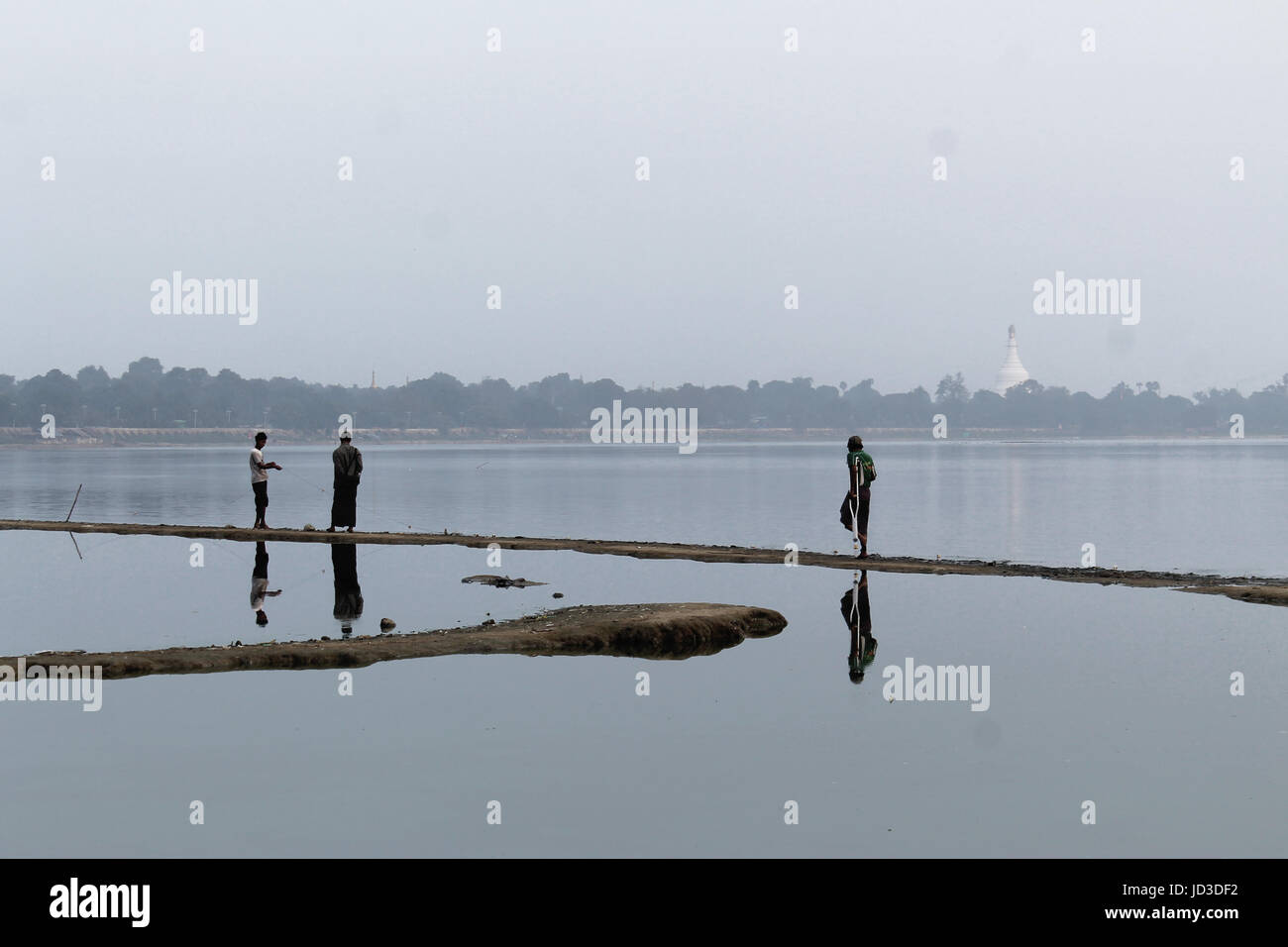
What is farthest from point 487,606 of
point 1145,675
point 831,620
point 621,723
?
point 1145,675

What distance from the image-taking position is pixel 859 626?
20.3 metres

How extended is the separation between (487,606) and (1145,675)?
10738mm

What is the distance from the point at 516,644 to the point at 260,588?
8671 millimetres

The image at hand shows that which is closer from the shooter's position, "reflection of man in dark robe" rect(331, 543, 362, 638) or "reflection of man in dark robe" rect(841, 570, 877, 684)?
"reflection of man in dark robe" rect(841, 570, 877, 684)

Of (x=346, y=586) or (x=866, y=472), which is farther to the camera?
(x=866, y=472)

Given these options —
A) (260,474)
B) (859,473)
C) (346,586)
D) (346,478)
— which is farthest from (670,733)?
(260,474)

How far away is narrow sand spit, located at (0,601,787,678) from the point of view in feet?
53.4

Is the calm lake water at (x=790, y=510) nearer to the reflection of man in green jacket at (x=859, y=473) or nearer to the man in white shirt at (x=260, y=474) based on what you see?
the reflection of man in green jacket at (x=859, y=473)

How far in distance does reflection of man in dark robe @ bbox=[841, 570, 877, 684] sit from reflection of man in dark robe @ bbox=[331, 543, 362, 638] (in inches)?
279

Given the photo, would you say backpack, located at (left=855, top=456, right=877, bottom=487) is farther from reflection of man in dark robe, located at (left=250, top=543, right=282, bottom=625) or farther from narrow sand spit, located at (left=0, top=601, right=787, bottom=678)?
reflection of man in dark robe, located at (left=250, top=543, right=282, bottom=625)

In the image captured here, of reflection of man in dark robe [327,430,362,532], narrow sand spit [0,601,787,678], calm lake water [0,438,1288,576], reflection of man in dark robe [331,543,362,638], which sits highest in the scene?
reflection of man in dark robe [327,430,362,532]

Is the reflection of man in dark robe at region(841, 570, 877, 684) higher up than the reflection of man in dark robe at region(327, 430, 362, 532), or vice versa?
the reflection of man in dark robe at region(327, 430, 362, 532)

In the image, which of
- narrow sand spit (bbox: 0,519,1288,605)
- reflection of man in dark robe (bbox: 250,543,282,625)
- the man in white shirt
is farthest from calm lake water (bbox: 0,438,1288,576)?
reflection of man in dark robe (bbox: 250,543,282,625)

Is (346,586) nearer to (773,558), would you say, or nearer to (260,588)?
(260,588)
